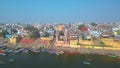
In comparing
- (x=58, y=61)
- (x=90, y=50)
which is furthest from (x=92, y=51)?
(x=58, y=61)

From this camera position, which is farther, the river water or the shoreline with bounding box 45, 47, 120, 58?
the shoreline with bounding box 45, 47, 120, 58

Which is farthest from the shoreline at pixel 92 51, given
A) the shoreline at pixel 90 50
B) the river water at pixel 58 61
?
the river water at pixel 58 61

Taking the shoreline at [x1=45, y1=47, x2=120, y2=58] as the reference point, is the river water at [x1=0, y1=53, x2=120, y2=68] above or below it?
below

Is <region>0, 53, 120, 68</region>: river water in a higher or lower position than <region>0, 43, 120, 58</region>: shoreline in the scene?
lower

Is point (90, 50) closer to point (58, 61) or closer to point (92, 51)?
point (92, 51)

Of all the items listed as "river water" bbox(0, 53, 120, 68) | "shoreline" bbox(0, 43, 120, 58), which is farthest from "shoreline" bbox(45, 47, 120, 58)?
"river water" bbox(0, 53, 120, 68)

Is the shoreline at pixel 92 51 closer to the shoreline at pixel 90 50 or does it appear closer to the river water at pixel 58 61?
the shoreline at pixel 90 50

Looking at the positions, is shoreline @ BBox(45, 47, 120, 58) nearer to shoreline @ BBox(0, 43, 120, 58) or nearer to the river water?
shoreline @ BBox(0, 43, 120, 58)

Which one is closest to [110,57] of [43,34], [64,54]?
[64,54]

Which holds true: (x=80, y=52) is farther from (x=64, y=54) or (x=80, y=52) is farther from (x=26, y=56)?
(x=26, y=56)
